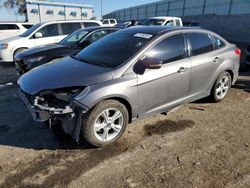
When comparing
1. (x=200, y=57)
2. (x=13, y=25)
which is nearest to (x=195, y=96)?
(x=200, y=57)

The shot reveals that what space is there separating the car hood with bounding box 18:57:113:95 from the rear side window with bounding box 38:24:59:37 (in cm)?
671

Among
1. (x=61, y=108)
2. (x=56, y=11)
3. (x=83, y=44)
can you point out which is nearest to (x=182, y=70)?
(x=61, y=108)

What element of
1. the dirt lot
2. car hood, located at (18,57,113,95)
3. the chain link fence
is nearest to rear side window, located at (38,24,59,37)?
the dirt lot

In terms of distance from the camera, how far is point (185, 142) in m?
3.88

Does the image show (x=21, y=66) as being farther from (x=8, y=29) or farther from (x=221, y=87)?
(x=8, y=29)

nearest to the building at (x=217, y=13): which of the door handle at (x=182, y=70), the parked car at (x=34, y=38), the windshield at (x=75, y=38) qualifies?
the parked car at (x=34, y=38)

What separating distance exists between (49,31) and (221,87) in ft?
24.8

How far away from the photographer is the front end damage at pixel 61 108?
3.36 metres

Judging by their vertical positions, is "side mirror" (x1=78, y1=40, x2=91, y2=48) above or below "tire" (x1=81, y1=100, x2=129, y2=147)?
above

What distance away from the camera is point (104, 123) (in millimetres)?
3682

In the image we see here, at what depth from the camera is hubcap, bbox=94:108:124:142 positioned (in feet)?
11.9

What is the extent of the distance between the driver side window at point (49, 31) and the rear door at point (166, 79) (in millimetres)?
7287

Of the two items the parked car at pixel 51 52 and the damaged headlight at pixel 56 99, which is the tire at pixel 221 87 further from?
the parked car at pixel 51 52

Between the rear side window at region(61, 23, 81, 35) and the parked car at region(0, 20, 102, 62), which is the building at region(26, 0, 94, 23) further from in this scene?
the parked car at region(0, 20, 102, 62)
